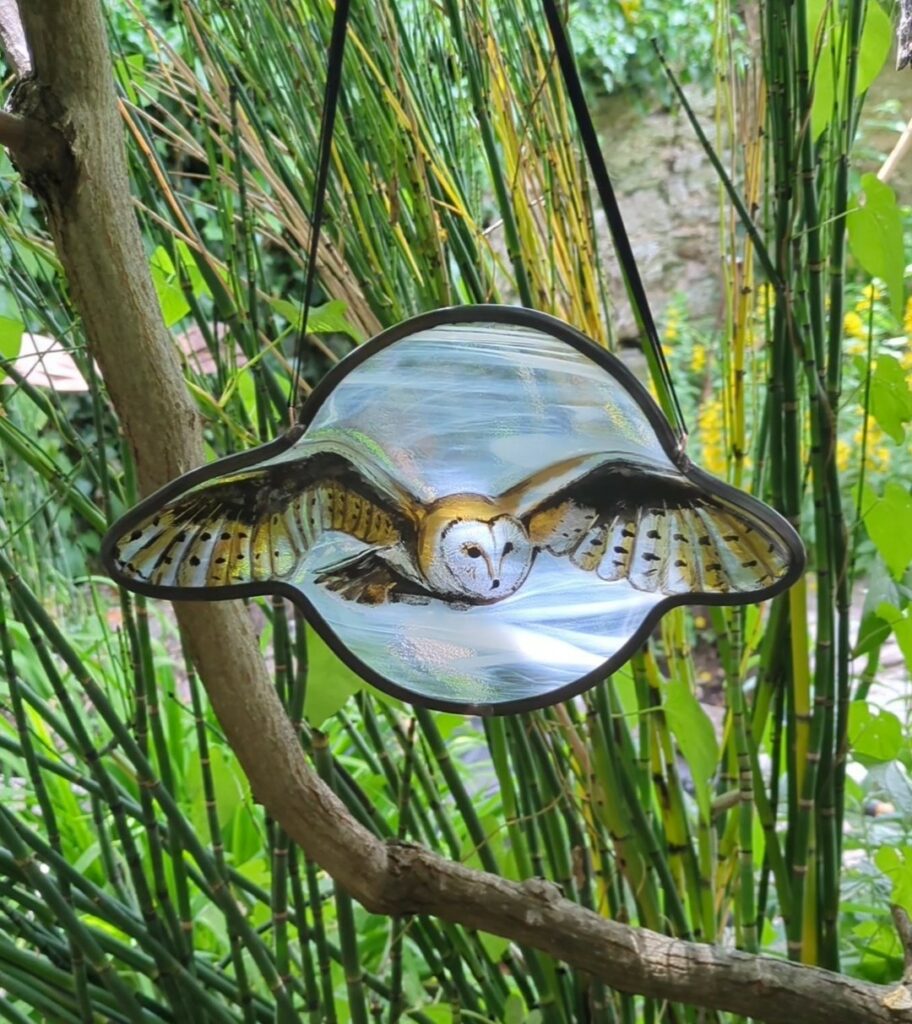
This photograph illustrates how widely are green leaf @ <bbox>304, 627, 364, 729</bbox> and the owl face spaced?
0.47 ft

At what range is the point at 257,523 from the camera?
0.42 meters

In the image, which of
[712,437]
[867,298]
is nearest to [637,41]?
[712,437]

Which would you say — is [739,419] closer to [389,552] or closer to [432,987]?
[389,552]

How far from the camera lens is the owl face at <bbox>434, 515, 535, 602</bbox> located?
1.36 ft

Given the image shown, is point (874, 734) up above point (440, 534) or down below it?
below

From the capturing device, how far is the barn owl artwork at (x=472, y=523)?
387mm

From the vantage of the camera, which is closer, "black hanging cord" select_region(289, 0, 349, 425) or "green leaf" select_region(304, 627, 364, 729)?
"black hanging cord" select_region(289, 0, 349, 425)

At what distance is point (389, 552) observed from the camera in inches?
16.9

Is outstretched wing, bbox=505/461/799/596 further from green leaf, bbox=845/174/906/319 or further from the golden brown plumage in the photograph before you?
green leaf, bbox=845/174/906/319

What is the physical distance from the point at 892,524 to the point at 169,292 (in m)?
0.48

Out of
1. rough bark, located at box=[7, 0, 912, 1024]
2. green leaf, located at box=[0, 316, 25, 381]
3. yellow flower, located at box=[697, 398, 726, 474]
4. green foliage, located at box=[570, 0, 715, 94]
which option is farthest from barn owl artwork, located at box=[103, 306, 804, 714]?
green foliage, located at box=[570, 0, 715, 94]

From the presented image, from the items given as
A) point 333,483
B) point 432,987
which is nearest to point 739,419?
point 333,483

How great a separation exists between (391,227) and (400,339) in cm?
28

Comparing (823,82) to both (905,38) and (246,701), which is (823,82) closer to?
(905,38)
